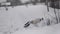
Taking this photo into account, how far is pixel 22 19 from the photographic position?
82 centimetres

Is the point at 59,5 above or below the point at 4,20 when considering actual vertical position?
above

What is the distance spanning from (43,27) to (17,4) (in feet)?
1.05

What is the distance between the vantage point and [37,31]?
81 centimetres

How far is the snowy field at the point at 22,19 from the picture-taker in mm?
807

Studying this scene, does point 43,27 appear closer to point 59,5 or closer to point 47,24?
point 47,24

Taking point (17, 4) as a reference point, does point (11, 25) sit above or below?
below

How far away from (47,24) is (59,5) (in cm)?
22

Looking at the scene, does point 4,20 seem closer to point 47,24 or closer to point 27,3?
point 27,3

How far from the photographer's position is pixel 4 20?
81 centimetres

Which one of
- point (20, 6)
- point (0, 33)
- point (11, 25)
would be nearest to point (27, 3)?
point (20, 6)

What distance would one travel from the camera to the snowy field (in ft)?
2.65

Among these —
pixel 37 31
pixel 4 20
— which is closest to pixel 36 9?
pixel 37 31

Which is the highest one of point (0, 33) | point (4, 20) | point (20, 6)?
point (20, 6)

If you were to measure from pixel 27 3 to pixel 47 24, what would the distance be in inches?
10.6
